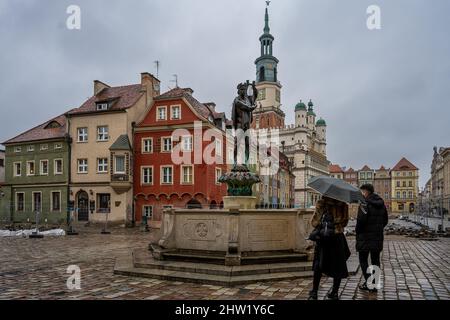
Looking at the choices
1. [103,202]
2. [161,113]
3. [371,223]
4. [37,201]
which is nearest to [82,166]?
[103,202]

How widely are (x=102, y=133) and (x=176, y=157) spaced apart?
23.9 feet

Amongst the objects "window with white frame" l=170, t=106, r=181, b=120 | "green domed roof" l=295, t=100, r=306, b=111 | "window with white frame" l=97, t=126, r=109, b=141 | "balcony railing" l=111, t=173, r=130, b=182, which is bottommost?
"balcony railing" l=111, t=173, r=130, b=182

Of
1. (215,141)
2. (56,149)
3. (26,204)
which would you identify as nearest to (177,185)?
(215,141)

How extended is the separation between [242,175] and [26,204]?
3199cm

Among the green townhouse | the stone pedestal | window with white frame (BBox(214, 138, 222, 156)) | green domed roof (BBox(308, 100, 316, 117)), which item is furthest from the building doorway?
green domed roof (BBox(308, 100, 316, 117))

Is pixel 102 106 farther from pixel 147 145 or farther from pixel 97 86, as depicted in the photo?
pixel 147 145

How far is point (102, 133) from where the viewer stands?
33.7m

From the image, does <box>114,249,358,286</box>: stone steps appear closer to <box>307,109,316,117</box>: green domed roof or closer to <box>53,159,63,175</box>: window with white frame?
<box>53,159,63,175</box>: window with white frame

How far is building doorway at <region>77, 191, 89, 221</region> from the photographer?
109 feet

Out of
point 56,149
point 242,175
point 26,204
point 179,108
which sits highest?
point 179,108

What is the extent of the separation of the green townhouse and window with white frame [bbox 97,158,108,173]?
123 inches

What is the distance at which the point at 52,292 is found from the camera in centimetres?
716
